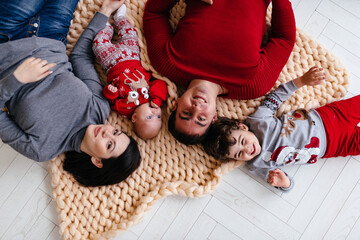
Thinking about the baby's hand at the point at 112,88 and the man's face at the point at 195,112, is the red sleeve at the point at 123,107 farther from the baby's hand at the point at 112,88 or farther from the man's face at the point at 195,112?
the man's face at the point at 195,112

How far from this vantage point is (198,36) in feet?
3.46

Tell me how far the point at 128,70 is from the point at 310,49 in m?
0.73

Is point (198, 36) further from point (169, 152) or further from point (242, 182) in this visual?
point (242, 182)

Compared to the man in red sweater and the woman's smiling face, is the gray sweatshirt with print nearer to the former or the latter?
the man in red sweater

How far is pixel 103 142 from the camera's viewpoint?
1.00 m

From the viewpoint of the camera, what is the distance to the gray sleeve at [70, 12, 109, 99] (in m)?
1.11

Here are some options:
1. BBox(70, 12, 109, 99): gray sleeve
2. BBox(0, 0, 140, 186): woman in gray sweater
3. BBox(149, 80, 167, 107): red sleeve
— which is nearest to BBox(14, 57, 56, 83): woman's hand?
BBox(0, 0, 140, 186): woman in gray sweater

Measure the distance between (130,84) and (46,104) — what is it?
0.29 meters

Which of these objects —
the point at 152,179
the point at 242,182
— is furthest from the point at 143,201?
the point at 242,182

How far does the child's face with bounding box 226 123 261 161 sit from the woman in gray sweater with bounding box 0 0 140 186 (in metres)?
0.35

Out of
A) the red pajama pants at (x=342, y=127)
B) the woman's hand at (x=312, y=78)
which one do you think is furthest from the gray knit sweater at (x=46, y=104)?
the red pajama pants at (x=342, y=127)

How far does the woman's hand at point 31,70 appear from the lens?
3.15ft

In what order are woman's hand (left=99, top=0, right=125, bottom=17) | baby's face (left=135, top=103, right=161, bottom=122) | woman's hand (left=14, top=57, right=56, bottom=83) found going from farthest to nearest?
woman's hand (left=99, top=0, right=125, bottom=17) < baby's face (left=135, top=103, right=161, bottom=122) < woman's hand (left=14, top=57, right=56, bottom=83)

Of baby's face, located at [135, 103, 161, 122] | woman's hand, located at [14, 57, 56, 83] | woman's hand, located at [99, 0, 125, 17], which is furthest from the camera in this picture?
woman's hand, located at [99, 0, 125, 17]
